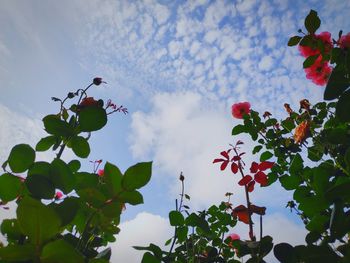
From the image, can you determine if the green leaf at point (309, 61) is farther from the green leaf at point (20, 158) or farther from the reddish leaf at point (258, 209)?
the green leaf at point (20, 158)

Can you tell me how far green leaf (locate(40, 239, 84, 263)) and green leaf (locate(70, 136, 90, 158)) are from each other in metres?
0.57

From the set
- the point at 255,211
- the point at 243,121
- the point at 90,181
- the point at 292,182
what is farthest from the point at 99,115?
the point at 243,121

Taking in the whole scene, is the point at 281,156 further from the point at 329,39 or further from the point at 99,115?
the point at 99,115

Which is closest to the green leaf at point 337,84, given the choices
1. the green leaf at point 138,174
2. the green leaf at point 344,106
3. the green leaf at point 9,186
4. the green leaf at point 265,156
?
the green leaf at point 344,106

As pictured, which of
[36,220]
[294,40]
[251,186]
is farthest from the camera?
[294,40]

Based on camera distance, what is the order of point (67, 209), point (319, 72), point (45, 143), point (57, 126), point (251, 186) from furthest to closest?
point (319, 72)
point (251, 186)
point (45, 143)
point (57, 126)
point (67, 209)

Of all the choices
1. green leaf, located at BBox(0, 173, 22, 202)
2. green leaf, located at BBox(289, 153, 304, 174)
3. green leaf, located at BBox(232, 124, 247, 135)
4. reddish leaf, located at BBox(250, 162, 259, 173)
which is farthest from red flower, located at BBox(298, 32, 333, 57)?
green leaf, located at BBox(0, 173, 22, 202)

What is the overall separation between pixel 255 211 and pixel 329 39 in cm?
123

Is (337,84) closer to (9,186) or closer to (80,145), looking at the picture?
(80,145)

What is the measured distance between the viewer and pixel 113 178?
2.25 feet

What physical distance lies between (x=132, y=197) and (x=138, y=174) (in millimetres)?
79

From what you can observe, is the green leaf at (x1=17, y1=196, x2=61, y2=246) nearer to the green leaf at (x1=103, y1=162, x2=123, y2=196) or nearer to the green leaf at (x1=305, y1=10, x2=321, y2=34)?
the green leaf at (x1=103, y1=162, x2=123, y2=196)

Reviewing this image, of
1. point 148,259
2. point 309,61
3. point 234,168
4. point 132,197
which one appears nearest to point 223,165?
point 234,168

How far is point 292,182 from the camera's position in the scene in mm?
1394
